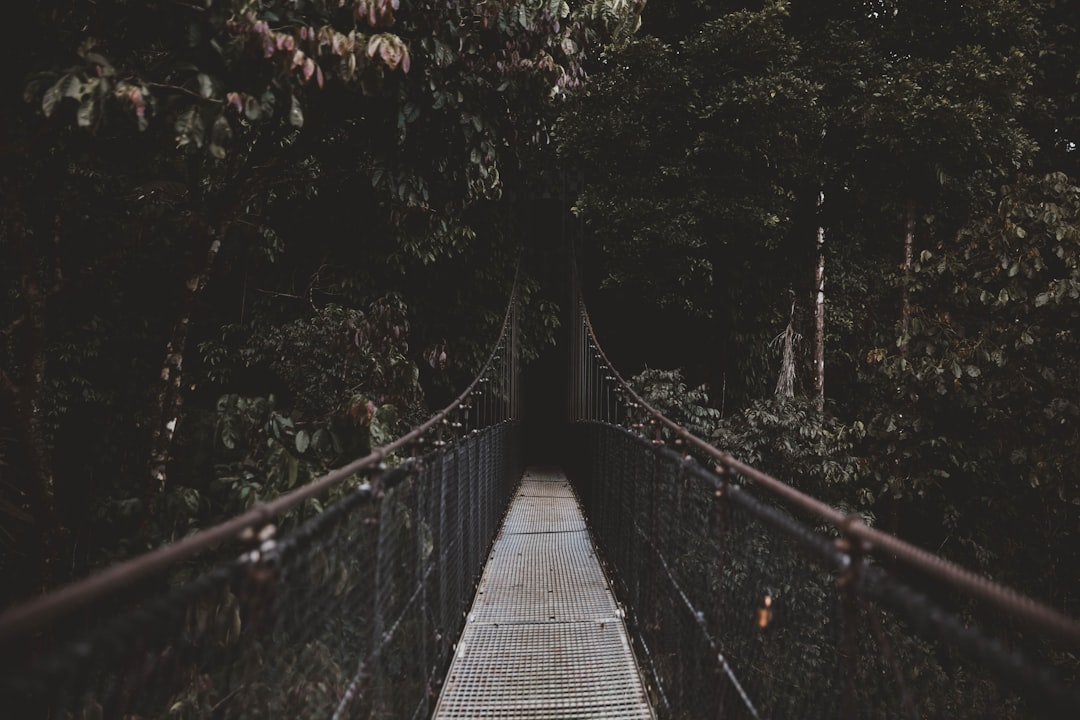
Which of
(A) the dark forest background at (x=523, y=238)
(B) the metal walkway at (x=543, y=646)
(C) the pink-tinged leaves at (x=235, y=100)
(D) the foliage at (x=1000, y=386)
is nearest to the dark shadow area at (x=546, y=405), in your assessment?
(A) the dark forest background at (x=523, y=238)

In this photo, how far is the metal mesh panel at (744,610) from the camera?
31.0 inches

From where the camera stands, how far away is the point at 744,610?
2074 mm

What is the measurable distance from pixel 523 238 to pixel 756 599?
16.1 feet

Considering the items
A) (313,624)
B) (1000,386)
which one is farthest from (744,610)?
(1000,386)

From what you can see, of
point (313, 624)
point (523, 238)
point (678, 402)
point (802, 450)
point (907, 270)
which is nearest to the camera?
point (313, 624)

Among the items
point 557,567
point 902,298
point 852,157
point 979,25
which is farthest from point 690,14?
point 557,567

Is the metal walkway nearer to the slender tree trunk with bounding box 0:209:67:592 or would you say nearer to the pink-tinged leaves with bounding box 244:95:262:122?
the slender tree trunk with bounding box 0:209:67:592

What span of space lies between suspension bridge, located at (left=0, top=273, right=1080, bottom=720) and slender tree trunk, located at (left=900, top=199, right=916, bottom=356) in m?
1.87

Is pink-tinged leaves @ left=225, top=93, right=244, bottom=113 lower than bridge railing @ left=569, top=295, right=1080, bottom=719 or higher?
higher

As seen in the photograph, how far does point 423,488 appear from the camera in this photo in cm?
187

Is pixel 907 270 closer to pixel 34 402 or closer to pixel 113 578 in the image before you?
pixel 34 402

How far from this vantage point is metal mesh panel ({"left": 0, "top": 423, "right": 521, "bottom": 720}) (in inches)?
27.9

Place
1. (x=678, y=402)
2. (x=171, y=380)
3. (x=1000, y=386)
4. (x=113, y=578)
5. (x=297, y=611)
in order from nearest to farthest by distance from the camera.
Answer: (x=113, y=578)
(x=297, y=611)
(x=171, y=380)
(x=1000, y=386)
(x=678, y=402)

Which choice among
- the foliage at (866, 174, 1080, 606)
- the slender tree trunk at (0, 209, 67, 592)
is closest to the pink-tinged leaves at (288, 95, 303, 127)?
the slender tree trunk at (0, 209, 67, 592)
